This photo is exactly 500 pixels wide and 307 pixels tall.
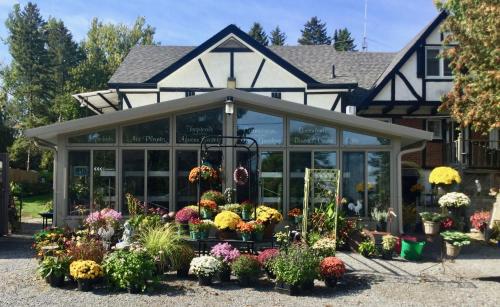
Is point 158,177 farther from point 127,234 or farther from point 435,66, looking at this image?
point 435,66

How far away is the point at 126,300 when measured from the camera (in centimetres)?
738

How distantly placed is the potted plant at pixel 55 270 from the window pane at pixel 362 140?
23.9 feet

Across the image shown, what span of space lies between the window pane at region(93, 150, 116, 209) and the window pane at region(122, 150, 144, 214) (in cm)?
26

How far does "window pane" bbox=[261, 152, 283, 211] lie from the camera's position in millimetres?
12828

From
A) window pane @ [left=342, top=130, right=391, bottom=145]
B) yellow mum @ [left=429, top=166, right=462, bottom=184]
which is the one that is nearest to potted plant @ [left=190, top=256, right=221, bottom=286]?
window pane @ [left=342, top=130, right=391, bottom=145]

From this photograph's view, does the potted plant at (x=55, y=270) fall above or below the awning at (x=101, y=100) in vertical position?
below

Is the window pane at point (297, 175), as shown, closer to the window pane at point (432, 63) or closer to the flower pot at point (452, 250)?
the flower pot at point (452, 250)

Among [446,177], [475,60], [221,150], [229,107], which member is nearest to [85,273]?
[229,107]

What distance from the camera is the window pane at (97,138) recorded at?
41.1 feet

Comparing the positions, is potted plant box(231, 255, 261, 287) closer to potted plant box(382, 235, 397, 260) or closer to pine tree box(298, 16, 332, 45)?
potted plant box(382, 235, 397, 260)

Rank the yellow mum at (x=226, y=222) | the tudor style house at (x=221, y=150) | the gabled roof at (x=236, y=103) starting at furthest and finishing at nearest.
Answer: the tudor style house at (x=221, y=150), the gabled roof at (x=236, y=103), the yellow mum at (x=226, y=222)

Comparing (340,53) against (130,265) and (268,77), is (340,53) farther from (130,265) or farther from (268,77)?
(130,265)

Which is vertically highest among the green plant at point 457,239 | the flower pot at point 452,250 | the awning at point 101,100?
the awning at point 101,100

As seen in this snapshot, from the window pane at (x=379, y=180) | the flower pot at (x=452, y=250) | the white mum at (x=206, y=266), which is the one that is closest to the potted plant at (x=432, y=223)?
the window pane at (x=379, y=180)
